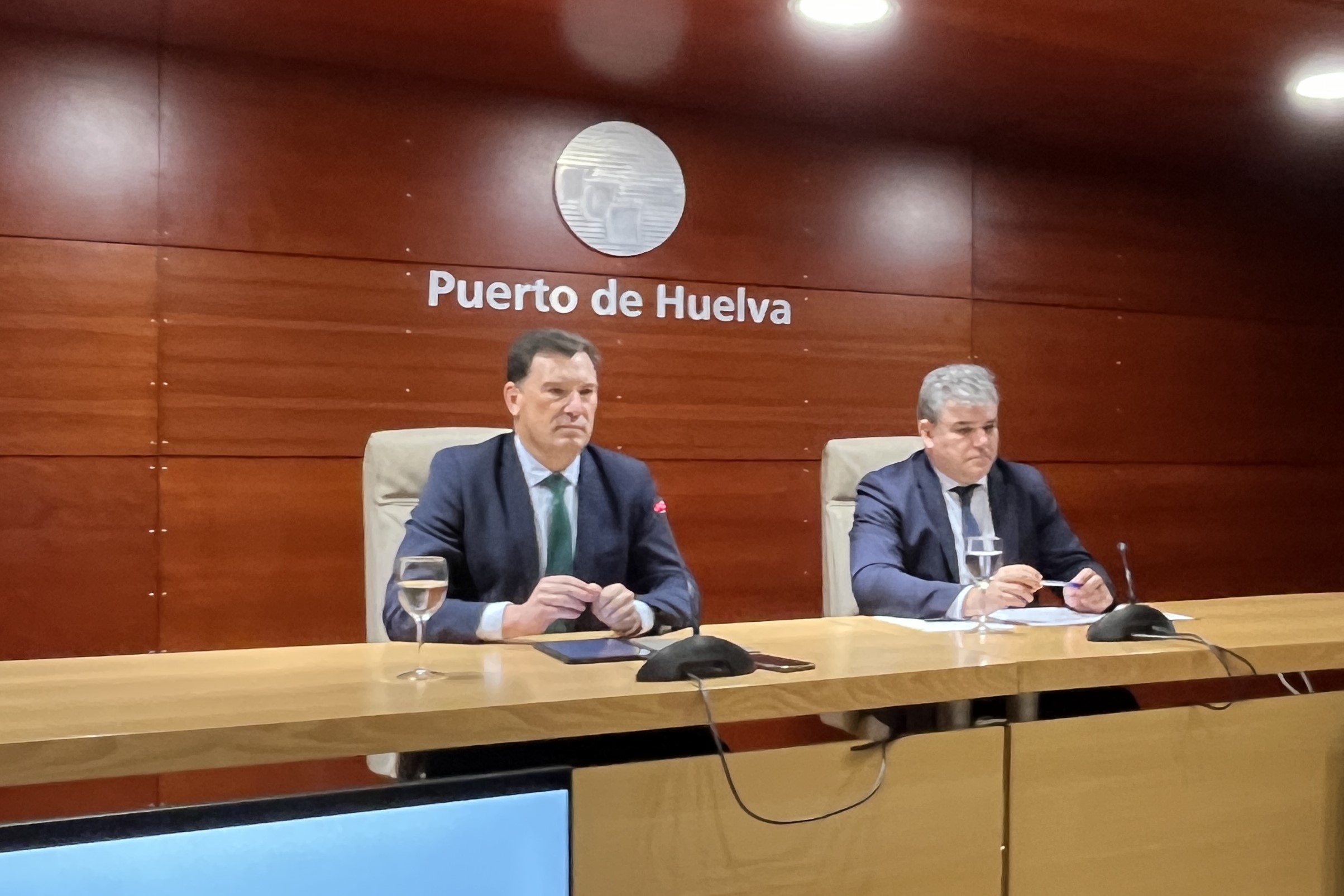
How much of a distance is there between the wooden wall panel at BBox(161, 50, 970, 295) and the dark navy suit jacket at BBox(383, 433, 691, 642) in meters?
1.30

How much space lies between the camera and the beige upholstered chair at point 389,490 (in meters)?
2.26

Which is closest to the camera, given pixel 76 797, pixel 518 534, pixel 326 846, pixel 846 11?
pixel 326 846

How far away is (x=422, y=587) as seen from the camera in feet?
4.86

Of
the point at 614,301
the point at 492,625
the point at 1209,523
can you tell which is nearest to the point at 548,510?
the point at 492,625

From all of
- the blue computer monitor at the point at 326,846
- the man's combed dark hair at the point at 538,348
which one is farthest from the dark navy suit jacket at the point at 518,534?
the blue computer monitor at the point at 326,846

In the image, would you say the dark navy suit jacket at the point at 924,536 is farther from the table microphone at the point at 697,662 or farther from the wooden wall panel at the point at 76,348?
the wooden wall panel at the point at 76,348

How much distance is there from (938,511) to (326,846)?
1.74 m

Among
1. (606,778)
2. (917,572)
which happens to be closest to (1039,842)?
(606,778)

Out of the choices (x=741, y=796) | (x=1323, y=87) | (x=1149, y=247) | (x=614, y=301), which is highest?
(x=1323, y=87)

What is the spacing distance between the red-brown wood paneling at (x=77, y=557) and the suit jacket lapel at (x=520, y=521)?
1.41m

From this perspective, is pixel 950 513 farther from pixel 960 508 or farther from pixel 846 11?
pixel 846 11

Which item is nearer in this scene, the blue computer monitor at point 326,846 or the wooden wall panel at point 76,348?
the blue computer monitor at point 326,846

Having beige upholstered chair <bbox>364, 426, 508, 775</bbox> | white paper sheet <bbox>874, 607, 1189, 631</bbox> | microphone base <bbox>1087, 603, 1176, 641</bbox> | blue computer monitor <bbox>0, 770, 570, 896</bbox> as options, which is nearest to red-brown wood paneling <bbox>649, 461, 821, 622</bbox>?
beige upholstered chair <bbox>364, 426, 508, 775</bbox>

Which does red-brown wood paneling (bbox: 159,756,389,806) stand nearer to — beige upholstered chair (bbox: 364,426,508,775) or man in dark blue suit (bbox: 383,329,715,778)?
beige upholstered chair (bbox: 364,426,508,775)
